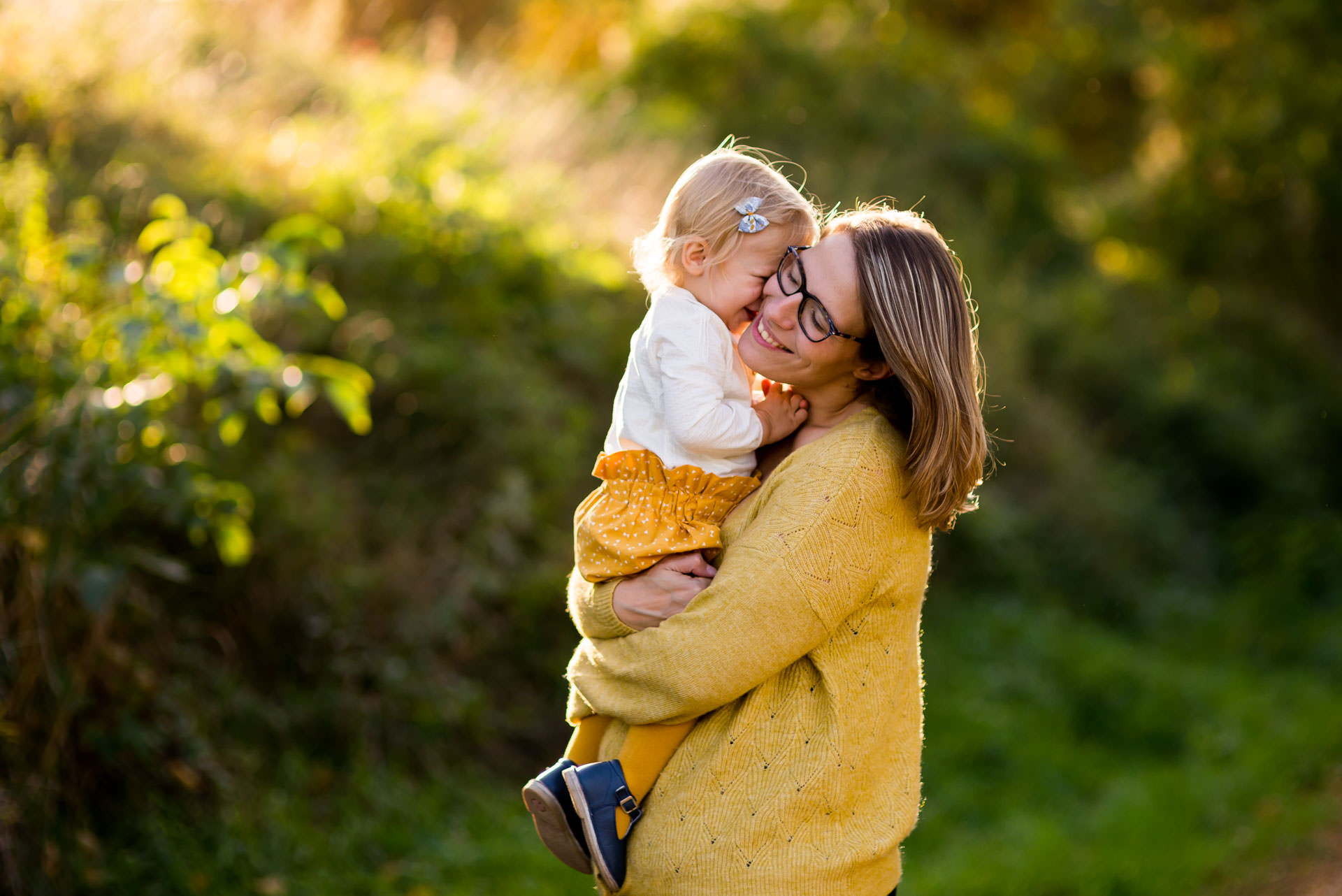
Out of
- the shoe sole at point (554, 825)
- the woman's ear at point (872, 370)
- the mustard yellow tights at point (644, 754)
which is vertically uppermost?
the woman's ear at point (872, 370)

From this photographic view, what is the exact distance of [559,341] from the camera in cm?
601

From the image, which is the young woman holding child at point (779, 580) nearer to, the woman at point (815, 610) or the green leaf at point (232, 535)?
the woman at point (815, 610)

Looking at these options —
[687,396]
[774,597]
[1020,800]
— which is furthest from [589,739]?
[1020,800]

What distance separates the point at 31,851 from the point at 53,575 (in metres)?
0.79


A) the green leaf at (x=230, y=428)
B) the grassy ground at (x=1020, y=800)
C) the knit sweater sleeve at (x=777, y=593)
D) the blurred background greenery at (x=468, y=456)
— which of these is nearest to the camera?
the knit sweater sleeve at (x=777, y=593)

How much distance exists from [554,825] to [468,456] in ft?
10.7

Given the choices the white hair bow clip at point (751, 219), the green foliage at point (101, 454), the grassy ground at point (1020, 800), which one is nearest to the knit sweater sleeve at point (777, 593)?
the white hair bow clip at point (751, 219)

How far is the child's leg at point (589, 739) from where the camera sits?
2324 mm

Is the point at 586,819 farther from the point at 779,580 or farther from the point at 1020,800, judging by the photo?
the point at 1020,800

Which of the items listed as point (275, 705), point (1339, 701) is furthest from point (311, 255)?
point (1339, 701)

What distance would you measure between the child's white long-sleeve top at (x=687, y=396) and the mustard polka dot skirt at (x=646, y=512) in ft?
0.10

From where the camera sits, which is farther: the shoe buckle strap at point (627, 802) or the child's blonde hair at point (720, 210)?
the child's blonde hair at point (720, 210)

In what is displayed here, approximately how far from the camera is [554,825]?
7.22ft

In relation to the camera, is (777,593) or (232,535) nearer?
(777,593)
